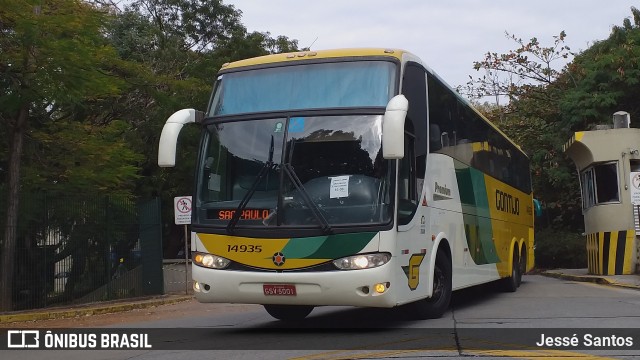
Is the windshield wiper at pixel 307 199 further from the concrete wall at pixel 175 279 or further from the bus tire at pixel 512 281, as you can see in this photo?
the concrete wall at pixel 175 279

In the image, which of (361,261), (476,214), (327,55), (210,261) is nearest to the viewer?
(361,261)

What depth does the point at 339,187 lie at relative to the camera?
329 inches

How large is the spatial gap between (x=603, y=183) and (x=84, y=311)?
49.4ft

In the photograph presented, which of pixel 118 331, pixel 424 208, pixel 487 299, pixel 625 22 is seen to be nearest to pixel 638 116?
pixel 625 22

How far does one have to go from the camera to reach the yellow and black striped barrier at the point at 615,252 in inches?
810

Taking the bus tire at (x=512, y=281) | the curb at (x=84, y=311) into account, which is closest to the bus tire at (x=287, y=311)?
the curb at (x=84, y=311)

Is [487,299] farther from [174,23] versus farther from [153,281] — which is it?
[174,23]

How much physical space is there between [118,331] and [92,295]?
274 inches

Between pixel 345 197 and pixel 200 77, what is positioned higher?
pixel 200 77

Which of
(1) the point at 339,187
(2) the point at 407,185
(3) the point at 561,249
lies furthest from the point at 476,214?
(3) the point at 561,249

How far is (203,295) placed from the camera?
28.7ft

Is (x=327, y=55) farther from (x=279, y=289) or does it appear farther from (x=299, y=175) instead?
(x=279, y=289)

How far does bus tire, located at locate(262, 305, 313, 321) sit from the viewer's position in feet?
34.7

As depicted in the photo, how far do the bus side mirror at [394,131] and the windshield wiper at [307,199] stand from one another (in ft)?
3.37
